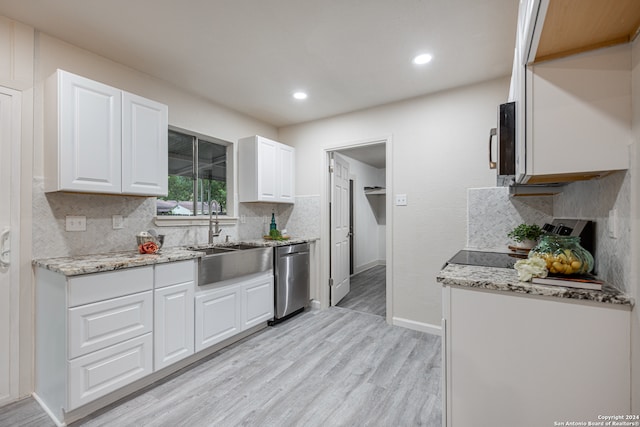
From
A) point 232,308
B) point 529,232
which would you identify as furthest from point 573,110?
point 232,308

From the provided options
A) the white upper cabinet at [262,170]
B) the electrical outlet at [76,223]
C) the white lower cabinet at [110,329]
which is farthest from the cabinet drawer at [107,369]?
the white upper cabinet at [262,170]

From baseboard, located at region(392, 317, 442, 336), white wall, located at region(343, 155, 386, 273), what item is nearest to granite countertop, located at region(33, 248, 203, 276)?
baseboard, located at region(392, 317, 442, 336)

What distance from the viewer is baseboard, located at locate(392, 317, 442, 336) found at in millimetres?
2918

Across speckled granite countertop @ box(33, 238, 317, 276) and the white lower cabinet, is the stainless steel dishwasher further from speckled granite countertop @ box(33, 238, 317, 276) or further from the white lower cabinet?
speckled granite countertop @ box(33, 238, 317, 276)

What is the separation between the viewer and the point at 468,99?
275 centimetres

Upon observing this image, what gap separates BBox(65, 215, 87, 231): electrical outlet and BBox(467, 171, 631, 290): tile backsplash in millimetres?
3118

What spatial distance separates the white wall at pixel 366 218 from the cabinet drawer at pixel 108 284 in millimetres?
4334

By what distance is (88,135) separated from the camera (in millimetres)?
1962

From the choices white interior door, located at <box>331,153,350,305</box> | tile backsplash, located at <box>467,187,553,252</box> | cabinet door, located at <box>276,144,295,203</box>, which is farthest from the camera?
white interior door, located at <box>331,153,350,305</box>

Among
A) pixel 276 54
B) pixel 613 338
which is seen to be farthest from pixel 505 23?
pixel 613 338

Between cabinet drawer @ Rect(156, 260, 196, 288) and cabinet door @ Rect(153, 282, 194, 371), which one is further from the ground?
cabinet drawer @ Rect(156, 260, 196, 288)

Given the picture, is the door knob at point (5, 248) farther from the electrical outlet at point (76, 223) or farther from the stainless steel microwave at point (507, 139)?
the stainless steel microwave at point (507, 139)

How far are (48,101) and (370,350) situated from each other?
313cm

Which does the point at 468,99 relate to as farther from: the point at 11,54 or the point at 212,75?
Answer: the point at 11,54
